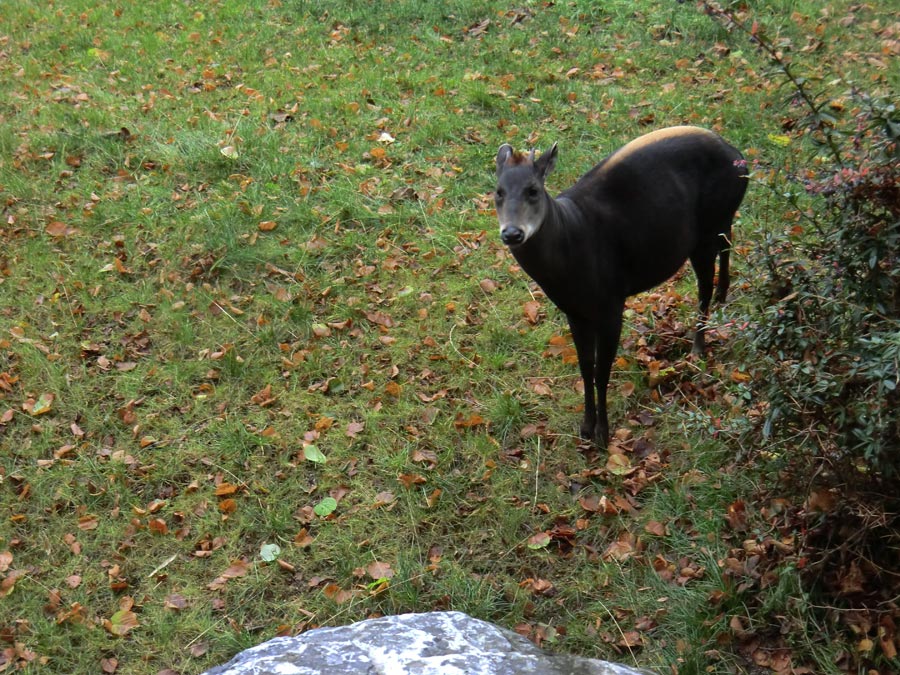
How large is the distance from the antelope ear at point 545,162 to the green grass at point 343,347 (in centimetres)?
113

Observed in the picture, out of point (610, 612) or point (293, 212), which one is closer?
point (610, 612)

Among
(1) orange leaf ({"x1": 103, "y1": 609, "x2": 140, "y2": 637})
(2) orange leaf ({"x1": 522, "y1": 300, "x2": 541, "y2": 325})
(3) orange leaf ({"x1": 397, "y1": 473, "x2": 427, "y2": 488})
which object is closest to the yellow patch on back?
(2) orange leaf ({"x1": 522, "y1": 300, "x2": 541, "y2": 325})

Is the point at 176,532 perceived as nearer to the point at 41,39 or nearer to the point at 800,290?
the point at 800,290

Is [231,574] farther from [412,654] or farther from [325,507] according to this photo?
[412,654]

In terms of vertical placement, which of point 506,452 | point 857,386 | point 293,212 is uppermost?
point 857,386

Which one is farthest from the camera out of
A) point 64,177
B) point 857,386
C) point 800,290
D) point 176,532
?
point 64,177

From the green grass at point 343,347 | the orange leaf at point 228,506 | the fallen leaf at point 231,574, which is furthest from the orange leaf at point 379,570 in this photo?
the orange leaf at point 228,506

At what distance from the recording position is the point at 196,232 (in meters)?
6.80

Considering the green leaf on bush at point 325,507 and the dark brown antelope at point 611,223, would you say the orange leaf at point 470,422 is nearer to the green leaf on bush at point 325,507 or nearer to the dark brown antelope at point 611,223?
the dark brown antelope at point 611,223

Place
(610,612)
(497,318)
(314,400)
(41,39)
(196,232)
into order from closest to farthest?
(610,612) < (314,400) < (497,318) < (196,232) < (41,39)

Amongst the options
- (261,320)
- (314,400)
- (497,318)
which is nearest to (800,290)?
(497,318)

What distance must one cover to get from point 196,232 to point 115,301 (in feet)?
2.92

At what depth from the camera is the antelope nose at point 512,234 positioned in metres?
3.99

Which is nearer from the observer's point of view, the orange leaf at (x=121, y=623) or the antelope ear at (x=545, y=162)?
the orange leaf at (x=121, y=623)
